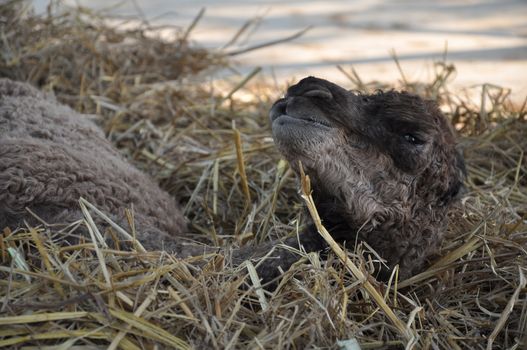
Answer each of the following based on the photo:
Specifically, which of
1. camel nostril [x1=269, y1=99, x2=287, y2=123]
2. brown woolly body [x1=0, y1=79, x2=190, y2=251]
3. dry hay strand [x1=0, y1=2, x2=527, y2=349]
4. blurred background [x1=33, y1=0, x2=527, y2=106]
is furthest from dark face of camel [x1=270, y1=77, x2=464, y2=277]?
blurred background [x1=33, y1=0, x2=527, y2=106]

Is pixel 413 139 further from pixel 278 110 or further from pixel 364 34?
pixel 364 34

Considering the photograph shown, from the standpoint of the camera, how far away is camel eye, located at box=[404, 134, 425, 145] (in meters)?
3.30

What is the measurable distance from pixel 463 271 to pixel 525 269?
0.76 ft

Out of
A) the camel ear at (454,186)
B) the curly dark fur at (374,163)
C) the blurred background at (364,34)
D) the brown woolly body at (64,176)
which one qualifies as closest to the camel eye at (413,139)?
the curly dark fur at (374,163)

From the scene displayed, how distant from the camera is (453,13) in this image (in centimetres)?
899

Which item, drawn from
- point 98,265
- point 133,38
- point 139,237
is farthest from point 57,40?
point 98,265

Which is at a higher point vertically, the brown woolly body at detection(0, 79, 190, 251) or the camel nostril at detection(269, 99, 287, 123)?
the camel nostril at detection(269, 99, 287, 123)

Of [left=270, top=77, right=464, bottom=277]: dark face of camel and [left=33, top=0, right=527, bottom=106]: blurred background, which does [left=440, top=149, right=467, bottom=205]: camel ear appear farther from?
[left=33, top=0, right=527, bottom=106]: blurred background

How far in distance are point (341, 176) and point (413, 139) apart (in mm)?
346

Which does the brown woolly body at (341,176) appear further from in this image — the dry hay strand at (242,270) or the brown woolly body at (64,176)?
the dry hay strand at (242,270)

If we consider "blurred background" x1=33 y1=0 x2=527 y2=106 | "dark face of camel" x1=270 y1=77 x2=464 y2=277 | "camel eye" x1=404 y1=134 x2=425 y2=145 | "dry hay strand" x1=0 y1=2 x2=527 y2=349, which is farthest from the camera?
"blurred background" x1=33 y1=0 x2=527 y2=106

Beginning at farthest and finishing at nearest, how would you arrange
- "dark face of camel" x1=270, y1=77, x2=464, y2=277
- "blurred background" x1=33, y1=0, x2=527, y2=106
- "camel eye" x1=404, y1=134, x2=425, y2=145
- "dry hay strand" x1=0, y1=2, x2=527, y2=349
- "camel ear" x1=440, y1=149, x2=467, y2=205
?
"blurred background" x1=33, y1=0, x2=527, y2=106 → "camel ear" x1=440, y1=149, x2=467, y2=205 → "camel eye" x1=404, y1=134, x2=425, y2=145 → "dark face of camel" x1=270, y1=77, x2=464, y2=277 → "dry hay strand" x1=0, y1=2, x2=527, y2=349

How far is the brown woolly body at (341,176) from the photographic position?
3.12 m

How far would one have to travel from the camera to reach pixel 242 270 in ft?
10.6
